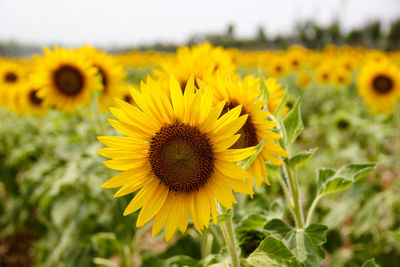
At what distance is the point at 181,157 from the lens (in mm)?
1114

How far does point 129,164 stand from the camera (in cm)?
107

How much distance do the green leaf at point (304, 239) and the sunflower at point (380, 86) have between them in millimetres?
3065

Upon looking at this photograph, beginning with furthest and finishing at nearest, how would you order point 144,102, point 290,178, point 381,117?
point 381,117 → point 290,178 → point 144,102

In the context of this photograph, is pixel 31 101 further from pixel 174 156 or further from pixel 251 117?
pixel 251 117

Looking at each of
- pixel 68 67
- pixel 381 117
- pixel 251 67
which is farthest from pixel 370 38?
pixel 68 67

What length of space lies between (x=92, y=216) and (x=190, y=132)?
8.23 feet

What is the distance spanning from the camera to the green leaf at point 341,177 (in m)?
1.18

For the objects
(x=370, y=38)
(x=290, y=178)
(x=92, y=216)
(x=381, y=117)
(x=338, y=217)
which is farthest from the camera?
(x=370, y=38)

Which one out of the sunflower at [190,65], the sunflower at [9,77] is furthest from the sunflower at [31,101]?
the sunflower at [190,65]

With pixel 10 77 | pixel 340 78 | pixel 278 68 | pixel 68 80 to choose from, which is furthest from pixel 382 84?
pixel 10 77

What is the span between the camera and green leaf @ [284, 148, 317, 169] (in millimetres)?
1119

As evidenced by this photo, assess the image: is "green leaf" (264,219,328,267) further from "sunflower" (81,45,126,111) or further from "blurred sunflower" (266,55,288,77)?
"blurred sunflower" (266,55,288,77)

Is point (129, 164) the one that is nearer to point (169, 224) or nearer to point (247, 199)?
point (169, 224)

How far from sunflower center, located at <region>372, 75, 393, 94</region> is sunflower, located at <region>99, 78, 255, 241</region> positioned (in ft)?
11.1
